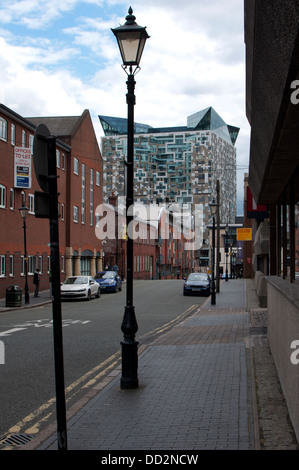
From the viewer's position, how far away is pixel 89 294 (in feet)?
101

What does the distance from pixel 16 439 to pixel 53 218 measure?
8.90 ft

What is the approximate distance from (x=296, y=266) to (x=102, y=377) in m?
4.21

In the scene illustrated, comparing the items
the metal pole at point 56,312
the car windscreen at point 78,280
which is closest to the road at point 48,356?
the metal pole at point 56,312

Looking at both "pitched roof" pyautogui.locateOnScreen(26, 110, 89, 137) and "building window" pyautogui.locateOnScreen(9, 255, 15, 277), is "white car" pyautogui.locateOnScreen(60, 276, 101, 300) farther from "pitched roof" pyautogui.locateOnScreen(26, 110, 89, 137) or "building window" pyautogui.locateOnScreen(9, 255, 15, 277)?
"pitched roof" pyautogui.locateOnScreen(26, 110, 89, 137)

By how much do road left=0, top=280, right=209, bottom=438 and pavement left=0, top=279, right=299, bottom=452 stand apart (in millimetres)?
511

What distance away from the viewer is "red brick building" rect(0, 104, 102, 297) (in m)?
32.1

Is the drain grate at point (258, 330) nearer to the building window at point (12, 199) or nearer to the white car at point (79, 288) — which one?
the white car at point (79, 288)

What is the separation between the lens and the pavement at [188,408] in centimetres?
537

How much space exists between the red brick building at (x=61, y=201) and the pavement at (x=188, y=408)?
22437 mm

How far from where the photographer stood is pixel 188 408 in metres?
6.75

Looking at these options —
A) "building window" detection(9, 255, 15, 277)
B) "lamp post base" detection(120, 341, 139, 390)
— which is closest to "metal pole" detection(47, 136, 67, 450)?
"lamp post base" detection(120, 341, 139, 390)

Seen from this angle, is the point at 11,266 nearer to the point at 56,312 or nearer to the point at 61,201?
the point at 61,201

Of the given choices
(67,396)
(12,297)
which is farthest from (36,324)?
(67,396)
